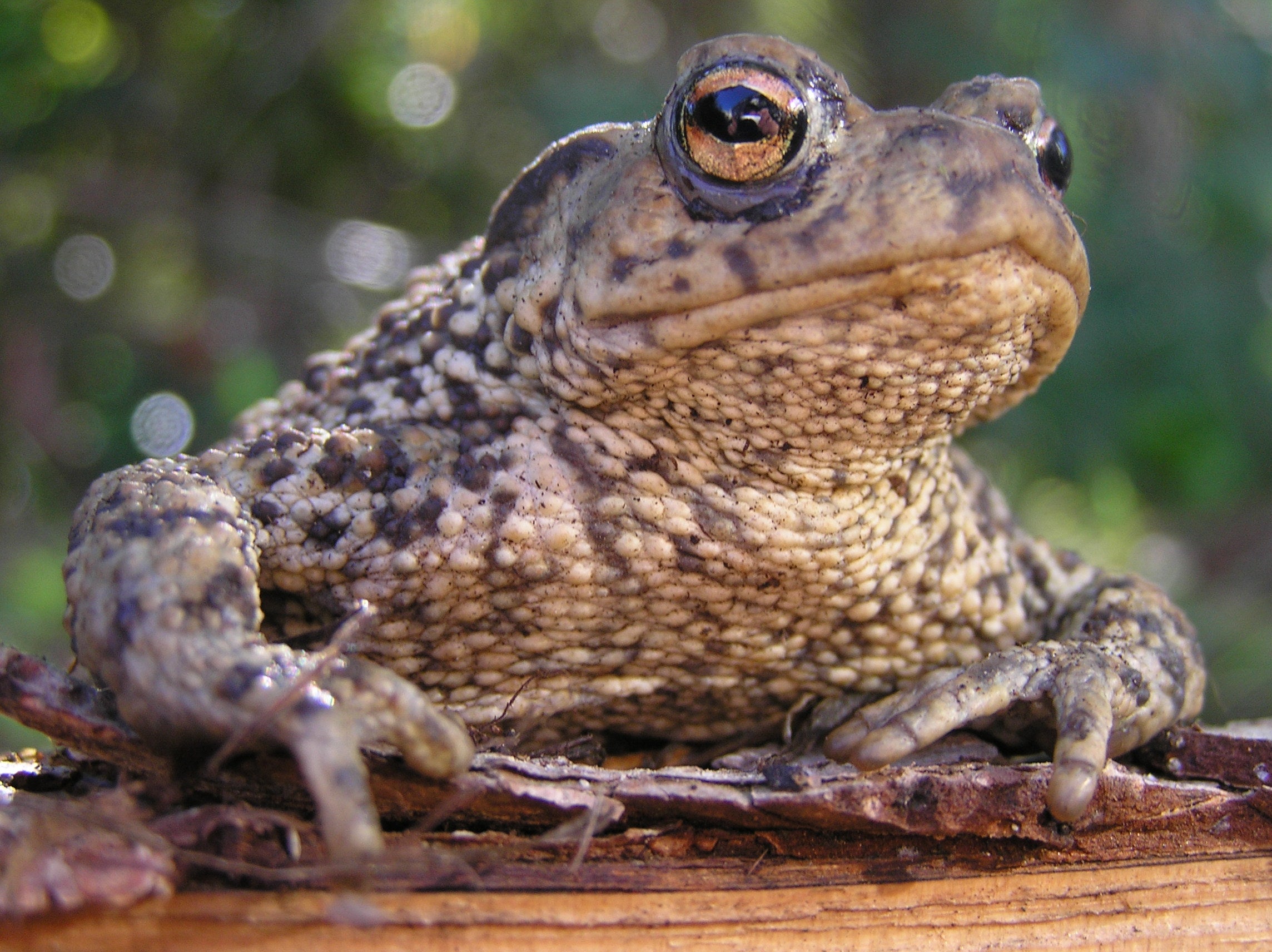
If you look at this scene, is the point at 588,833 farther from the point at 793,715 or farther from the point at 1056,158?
the point at 1056,158

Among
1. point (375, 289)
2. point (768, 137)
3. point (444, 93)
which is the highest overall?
point (444, 93)

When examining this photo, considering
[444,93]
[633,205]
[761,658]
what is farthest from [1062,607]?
[444,93]

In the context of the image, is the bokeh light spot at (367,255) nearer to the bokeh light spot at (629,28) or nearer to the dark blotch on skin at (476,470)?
the bokeh light spot at (629,28)

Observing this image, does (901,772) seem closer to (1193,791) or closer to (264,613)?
(1193,791)

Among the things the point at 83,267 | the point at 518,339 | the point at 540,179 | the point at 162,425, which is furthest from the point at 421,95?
the point at 518,339

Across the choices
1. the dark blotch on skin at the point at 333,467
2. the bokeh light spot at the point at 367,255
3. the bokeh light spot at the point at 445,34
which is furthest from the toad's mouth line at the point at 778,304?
the bokeh light spot at the point at 445,34

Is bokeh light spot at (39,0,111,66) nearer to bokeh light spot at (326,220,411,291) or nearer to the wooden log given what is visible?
bokeh light spot at (326,220,411,291)
